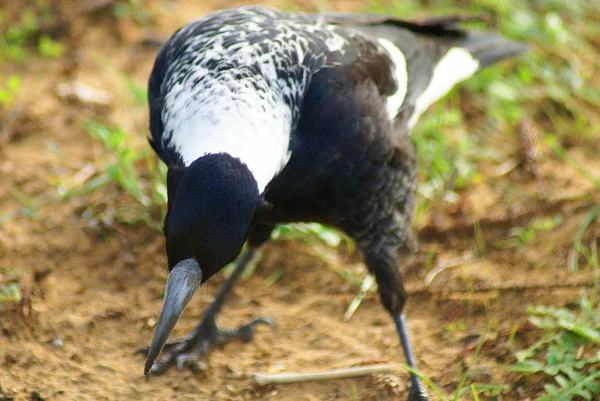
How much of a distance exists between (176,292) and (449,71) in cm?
202

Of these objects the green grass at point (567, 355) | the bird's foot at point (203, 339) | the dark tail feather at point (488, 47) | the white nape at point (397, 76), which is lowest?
the bird's foot at point (203, 339)

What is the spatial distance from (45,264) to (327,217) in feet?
4.26

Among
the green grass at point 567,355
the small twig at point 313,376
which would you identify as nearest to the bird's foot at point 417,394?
the small twig at point 313,376

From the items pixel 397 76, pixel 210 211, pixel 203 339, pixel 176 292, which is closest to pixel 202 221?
pixel 210 211

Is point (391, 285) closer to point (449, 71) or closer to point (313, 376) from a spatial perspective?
point (313, 376)

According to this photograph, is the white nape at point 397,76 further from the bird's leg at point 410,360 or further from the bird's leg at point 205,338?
the bird's leg at point 205,338

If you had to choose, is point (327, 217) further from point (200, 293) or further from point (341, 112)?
point (200, 293)

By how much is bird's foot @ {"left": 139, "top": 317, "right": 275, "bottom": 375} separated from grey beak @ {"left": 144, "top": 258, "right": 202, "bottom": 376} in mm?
709

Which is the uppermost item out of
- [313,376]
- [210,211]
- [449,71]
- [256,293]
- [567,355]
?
[210,211]

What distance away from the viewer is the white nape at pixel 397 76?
302cm

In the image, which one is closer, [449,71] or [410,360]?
[410,360]

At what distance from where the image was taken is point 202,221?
2.11 meters

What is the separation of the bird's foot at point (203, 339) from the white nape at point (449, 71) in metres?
1.27

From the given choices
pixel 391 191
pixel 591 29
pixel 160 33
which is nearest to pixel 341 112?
pixel 391 191
